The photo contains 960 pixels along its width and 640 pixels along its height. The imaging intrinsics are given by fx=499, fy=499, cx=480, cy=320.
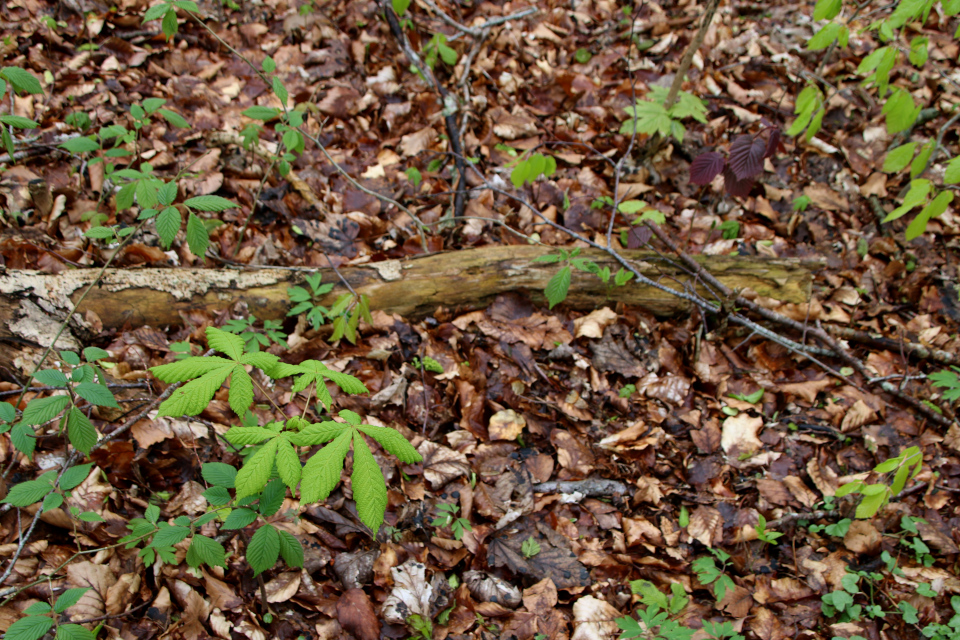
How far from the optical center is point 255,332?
2.62m

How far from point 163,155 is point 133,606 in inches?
113

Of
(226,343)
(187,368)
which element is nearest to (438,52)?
(226,343)

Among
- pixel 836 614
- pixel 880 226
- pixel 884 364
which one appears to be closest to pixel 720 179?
pixel 880 226

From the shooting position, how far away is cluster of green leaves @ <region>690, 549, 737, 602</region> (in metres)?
2.20

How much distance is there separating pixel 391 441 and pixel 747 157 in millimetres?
2768

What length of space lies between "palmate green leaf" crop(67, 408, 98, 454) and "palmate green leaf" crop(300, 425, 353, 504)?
3.02ft

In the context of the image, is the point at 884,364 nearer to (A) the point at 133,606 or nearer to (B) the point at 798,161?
(B) the point at 798,161

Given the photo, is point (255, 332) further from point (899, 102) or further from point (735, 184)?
point (899, 102)

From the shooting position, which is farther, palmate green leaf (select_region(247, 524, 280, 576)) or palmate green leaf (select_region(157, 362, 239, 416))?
palmate green leaf (select_region(247, 524, 280, 576))

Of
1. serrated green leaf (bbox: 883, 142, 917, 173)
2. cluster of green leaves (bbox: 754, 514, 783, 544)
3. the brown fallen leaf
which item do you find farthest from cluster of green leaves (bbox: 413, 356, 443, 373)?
serrated green leaf (bbox: 883, 142, 917, 173)

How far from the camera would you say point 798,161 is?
4.14m

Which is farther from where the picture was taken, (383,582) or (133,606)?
(383,582)

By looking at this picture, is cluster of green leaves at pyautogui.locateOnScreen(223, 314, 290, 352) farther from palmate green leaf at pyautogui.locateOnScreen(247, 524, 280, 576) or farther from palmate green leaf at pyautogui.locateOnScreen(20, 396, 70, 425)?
palmate green leaf at pyautogui.locateOnScreen(247, 524, 280, 576)

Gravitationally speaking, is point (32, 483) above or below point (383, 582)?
above
